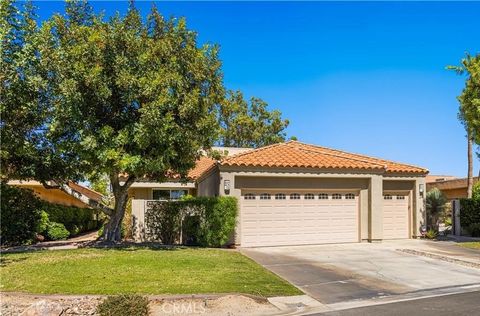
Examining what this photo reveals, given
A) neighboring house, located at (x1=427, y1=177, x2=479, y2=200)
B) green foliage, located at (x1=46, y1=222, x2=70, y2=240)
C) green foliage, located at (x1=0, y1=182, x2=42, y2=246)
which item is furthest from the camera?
neighboring house, located at (x1=427, y1=177, x2=479, y2=200)

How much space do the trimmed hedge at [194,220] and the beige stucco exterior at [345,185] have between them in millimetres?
879

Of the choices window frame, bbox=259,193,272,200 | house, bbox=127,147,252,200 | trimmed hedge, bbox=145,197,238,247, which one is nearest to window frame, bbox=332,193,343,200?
window frame, bbox=259,193,272,200

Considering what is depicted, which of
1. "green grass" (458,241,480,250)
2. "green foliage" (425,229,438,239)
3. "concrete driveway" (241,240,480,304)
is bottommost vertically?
"concrete driveway" (241,240,480,304)

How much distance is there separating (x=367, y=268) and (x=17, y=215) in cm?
1264

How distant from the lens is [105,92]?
13.4 meters

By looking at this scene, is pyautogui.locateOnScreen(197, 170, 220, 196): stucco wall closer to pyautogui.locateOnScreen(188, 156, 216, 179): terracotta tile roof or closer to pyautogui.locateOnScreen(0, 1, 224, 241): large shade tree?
pyautogui.locateOnScreen(188, 156, 216, 179): terracotta tile roof

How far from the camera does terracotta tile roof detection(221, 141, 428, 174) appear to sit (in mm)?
17859

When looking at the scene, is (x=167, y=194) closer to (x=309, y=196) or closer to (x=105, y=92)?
(x=309, y=196)

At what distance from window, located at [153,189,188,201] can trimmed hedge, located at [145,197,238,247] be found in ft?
16.3

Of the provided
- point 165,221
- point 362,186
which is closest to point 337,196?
point 362,186

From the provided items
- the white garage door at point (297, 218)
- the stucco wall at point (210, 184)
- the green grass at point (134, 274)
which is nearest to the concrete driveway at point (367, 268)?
the white garage door at point (297, 218)

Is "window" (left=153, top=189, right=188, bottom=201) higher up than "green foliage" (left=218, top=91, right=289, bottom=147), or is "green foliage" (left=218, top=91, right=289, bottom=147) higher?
"green foliage" (left=218, top=91, right=289, bottom=147)

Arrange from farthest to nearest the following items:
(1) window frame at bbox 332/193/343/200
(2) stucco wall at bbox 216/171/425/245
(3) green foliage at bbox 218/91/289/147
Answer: (3) green foliage at bbox 218/91/289/147 < (1) window frame at bbox 332/193/343/200 < (2) stucco wall at bbox 216/171/425/245

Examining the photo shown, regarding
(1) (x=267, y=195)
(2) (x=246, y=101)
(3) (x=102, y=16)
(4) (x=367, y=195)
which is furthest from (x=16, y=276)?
(2) (x=246, y=101)
